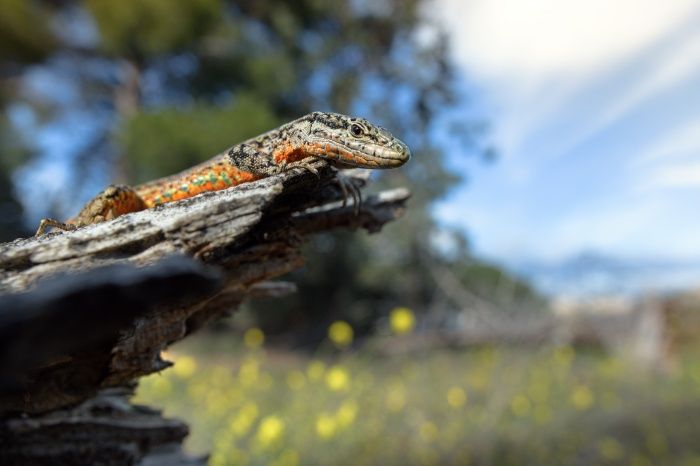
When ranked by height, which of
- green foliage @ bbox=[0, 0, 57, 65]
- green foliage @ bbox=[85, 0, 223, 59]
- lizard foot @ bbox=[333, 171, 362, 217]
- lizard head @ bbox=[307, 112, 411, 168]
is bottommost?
lizard foot @ bbox=[333, 171, 362, 217]

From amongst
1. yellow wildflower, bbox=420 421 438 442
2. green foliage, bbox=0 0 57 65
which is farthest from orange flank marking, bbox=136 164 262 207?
green foliage, bbox=0 0 57 65

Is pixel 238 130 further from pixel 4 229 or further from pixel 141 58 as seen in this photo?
pixel 4 229

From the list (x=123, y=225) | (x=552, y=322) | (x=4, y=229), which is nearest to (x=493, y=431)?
(x=552, y=322)

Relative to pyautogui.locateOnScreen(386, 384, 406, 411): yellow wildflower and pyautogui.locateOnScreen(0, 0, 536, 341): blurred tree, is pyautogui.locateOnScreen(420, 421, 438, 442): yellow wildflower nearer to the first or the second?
pyautogui.locateOnScreen(386, 384, 406, 411): yellow wildflower

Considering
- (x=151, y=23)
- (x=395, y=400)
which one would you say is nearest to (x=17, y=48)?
(x=151, y=23)

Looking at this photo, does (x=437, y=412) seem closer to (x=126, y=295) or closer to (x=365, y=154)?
(x=365, y=154)

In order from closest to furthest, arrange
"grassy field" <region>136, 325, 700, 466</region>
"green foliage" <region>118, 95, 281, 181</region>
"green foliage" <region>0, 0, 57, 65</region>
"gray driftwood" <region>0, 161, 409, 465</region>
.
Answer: "gray driftwood" <region>0, 161, 409, 465</region>
"grassy field" <region>136, 325, 700, 466</region>
"green foliage" <region>118, 95, 281, 181</region>
"green foliage" <region>0, 0, 57, 65</region>

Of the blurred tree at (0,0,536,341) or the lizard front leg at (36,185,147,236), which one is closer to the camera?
the lizard front leg at (36,185,147,236)
